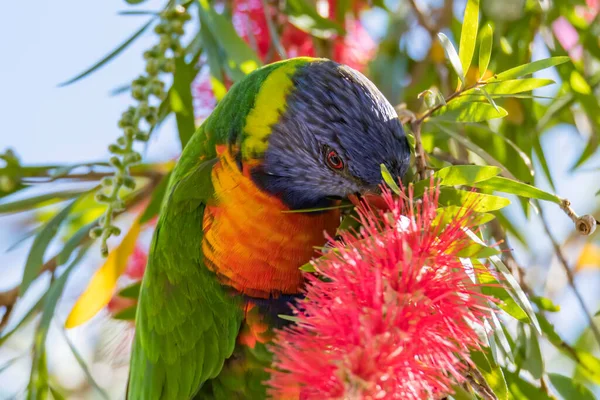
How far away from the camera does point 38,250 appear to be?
170 centimetres

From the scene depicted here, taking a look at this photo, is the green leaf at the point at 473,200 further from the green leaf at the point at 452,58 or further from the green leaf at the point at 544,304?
the green leaf at the point at 544,304

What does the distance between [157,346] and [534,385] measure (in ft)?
2.72

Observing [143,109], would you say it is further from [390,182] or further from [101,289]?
[390,182]

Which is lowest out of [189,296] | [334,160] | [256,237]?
[189,296]

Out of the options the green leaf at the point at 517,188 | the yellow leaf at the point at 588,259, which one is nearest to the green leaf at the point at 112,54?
the green leaf at the point at 517,188

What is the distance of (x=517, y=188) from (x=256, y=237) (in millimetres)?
581

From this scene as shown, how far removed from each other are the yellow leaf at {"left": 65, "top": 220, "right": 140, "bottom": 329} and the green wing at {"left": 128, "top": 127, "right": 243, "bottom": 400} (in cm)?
19

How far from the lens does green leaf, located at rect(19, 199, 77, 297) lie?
1646 mm

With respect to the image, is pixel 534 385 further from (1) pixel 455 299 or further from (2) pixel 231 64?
(2) pixel 231 64

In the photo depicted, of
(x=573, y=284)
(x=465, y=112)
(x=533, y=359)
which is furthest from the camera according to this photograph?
(x=573, y=284)

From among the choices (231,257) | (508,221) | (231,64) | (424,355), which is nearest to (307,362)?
(424,355)

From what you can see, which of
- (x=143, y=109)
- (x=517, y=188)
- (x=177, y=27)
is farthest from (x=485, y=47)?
(x=177, y=27)

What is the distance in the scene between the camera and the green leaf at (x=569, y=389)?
4.66 feet

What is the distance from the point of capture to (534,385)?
4.65ft
